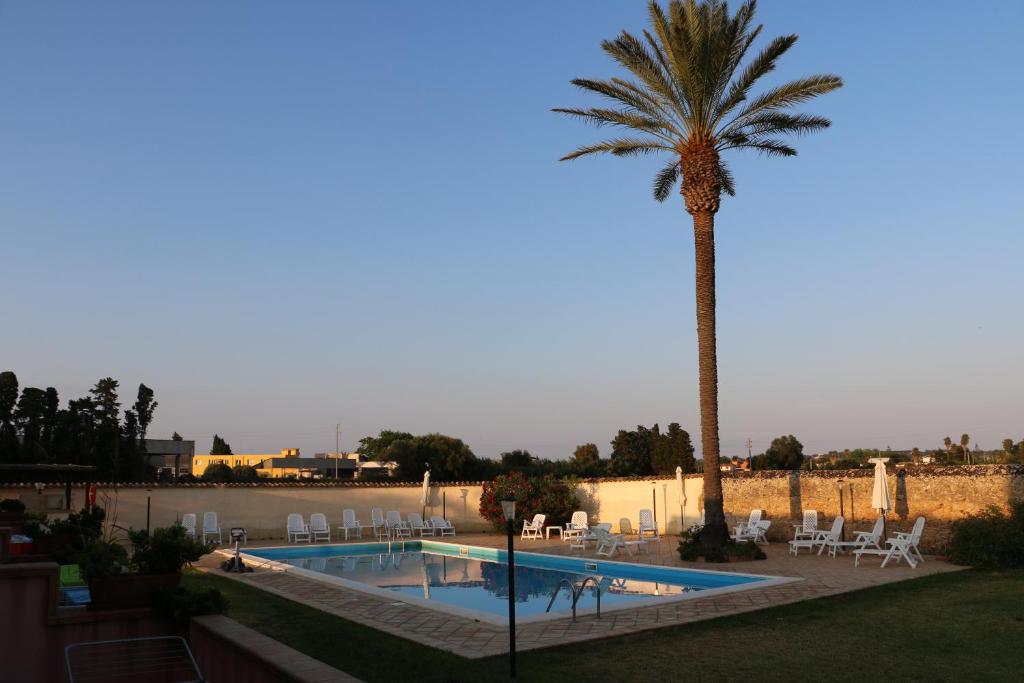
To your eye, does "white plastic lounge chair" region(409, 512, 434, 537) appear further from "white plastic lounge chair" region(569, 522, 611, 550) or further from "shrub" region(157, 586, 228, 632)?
"shrub" region(157, 586, 228, 632)

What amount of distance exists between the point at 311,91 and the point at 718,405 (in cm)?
1089

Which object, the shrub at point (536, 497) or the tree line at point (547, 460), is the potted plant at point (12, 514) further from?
the tree line at point (547, 460)

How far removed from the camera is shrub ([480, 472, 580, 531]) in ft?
70.2

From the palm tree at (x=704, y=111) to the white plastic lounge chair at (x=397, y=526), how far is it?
9411mm

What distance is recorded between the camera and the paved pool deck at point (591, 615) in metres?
8.27

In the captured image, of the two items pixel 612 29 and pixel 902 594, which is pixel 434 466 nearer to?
pixel 612 29

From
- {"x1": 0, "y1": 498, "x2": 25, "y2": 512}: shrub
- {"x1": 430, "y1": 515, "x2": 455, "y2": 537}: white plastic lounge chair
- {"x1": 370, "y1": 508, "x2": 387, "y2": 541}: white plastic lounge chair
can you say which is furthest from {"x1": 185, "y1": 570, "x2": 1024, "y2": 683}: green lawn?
{"x1": 430, "y1": 515, "x2": 455, "y2": 537}: white plastic lounge chair

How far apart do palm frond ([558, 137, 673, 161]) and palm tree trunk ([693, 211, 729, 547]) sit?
66.6 inches

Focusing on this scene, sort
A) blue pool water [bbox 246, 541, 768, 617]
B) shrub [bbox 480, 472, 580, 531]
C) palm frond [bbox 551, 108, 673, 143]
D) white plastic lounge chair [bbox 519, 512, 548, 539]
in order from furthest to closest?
shrub [bbox 480, 472, 580, 531], white plastic lounge chair [bbox 519, 512, 548, 539], palm frond [bbox 551, 108, 673, 143], blue pool water [bbox 246, 541, 768, 617]

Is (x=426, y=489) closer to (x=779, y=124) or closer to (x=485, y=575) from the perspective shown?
(x=485, y=575)

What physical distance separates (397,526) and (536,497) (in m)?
3.94

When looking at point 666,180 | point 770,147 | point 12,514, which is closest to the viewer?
point 12,514

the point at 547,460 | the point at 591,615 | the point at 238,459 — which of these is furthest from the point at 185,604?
the point at 238,459

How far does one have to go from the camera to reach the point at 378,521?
71.2ft
